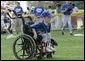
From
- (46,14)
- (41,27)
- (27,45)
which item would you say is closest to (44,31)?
(41,27)

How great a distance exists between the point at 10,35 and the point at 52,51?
8.57 m

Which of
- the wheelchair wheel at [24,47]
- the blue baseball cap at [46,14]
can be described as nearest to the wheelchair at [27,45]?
the wheelchair wheel at [24,47]

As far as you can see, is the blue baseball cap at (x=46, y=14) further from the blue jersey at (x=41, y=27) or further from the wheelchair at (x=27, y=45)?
the wheelchair at (x=27, y=45)

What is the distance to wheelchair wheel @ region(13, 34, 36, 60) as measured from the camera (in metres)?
12.2

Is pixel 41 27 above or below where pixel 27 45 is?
above

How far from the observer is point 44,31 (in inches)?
502

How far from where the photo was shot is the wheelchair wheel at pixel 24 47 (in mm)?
12250

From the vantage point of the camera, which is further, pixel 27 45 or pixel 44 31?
pixel 44 31

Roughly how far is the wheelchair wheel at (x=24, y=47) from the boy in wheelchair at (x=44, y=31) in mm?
255

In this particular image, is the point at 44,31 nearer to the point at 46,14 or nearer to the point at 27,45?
the point at 46,14

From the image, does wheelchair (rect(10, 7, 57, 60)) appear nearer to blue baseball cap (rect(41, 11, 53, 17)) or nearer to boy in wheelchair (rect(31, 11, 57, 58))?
boy in wheelchair (rect(31, 11, 57, 58))

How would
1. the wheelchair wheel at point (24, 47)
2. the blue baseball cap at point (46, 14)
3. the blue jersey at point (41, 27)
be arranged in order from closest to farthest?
the wheelchair wheel at point (24, 47)
the blue jersey at point (41, 27)
the blue baseball cap at point (46, 14)

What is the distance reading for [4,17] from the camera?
23.3m

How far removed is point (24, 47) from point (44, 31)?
0.69 metres
